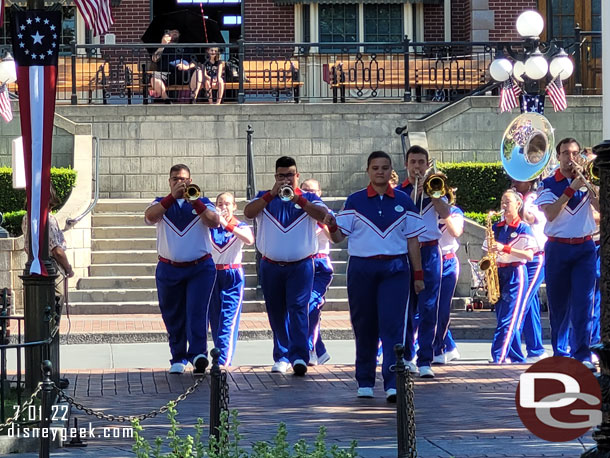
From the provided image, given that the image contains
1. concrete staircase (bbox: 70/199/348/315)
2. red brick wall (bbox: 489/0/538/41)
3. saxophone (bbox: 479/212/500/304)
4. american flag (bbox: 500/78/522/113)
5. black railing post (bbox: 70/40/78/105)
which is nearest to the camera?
saxophone (bbox: 479/212/500/304)

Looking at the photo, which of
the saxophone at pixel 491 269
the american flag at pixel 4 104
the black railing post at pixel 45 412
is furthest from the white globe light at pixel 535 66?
the black railing post at pixel 45 412

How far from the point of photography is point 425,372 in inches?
473

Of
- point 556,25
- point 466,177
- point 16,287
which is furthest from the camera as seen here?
point 556,25

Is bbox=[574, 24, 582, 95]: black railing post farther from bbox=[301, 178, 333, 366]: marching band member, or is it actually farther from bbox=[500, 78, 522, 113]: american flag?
bbox=[301, 178, 333, 366]: marching band member

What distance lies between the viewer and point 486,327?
1694 cm

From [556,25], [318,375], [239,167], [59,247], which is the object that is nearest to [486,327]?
[318,375]

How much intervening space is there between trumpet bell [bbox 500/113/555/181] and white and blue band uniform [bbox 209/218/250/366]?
3.43 m

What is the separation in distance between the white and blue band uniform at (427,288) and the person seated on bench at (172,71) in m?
13.2

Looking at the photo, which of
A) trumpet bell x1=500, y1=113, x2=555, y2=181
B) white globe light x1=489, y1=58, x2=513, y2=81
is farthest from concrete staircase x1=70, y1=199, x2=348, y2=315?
trumpet bell x1=500, y1=113, x2=555, y2=181

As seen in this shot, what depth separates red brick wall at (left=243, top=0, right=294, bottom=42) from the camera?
2886cm

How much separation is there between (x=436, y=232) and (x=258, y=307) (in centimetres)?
732

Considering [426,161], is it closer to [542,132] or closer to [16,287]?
[542,132]

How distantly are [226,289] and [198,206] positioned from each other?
1148 mm

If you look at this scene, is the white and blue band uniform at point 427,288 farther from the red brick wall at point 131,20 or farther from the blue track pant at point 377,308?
the red brick wall at point 131,20
